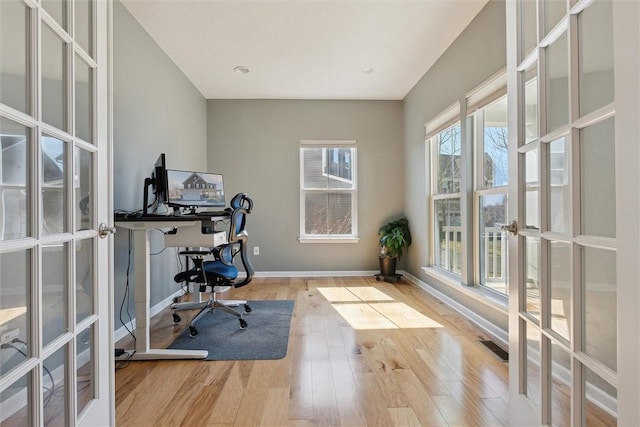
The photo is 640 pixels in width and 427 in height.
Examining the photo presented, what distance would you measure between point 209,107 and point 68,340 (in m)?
3.96

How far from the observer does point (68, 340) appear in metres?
0.95

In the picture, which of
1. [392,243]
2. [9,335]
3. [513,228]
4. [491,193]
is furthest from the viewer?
[392,243]

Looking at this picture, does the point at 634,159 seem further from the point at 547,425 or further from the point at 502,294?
the point at 502,294

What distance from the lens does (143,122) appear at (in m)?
2.71

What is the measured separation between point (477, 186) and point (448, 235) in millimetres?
781

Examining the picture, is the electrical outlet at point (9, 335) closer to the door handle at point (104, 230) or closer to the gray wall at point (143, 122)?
the door handle at point (104, 230)

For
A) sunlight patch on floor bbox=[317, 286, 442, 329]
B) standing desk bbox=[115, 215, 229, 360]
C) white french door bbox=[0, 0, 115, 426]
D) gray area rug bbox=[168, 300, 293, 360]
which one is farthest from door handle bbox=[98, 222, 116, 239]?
sunlight patch on floor bbox=[317, 286, 442, 329]

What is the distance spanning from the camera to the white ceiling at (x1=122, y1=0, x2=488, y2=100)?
2.42m

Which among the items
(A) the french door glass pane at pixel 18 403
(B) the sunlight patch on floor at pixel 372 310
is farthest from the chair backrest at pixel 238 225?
(A) the french door glass pane at pixel 18 403

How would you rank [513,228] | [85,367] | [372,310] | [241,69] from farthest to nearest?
1. [241,69]
2. [372,310]
3. [513,228]
4. [85,367]

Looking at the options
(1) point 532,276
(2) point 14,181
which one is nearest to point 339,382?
(1) point 532,276

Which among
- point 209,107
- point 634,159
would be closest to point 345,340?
point 634,159

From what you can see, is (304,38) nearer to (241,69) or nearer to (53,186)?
(241,69)

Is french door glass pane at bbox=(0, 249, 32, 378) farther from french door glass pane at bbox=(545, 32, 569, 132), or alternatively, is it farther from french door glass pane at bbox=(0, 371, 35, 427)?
french door glass pane at bbox=(545, 32, 569, 132)
